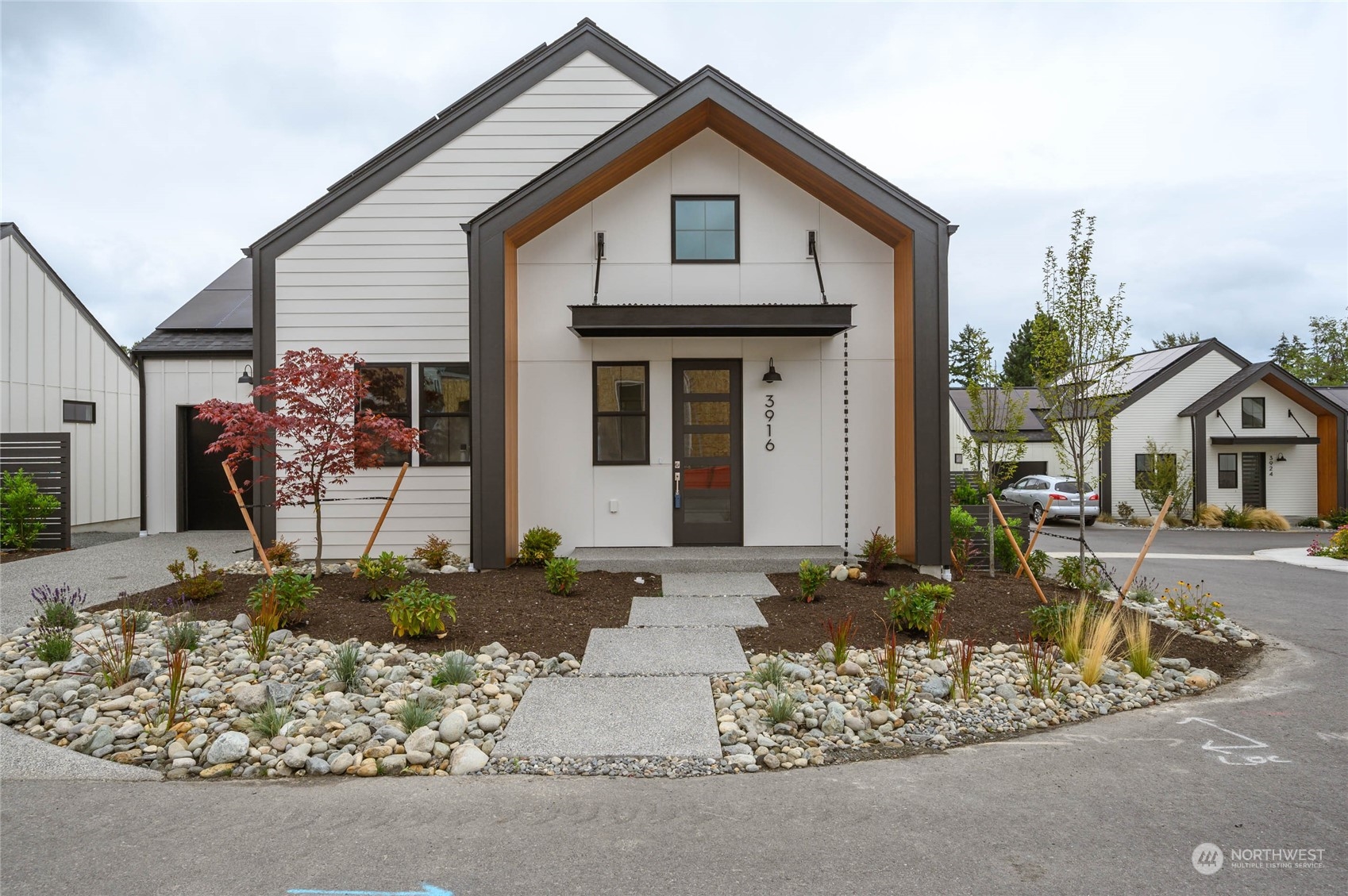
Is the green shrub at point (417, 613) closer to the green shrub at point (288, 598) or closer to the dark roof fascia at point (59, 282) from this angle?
the green shrub at point (288, 598)

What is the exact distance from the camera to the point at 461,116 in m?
9.78

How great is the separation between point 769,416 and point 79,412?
13227 millimetres

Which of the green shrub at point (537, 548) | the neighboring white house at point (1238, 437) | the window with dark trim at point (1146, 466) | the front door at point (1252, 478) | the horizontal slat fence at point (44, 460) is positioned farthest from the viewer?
the front door at point (1252, 478)

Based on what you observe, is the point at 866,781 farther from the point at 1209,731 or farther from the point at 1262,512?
the point at 1262,512

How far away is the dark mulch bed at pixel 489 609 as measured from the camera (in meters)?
5.82

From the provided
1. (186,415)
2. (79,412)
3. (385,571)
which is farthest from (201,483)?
(385,571)

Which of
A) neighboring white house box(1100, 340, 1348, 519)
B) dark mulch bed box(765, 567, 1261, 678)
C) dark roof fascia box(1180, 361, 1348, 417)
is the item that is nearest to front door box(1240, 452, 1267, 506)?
neighboring white house box(1100, 340, 1348, 519)

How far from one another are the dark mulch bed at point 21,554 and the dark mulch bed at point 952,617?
34.5 ft

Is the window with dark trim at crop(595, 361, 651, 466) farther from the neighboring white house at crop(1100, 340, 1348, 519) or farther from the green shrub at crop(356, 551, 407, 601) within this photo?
the neighboring white house at crop(1100, 340, 1348, 519)

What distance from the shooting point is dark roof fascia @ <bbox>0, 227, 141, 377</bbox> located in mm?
12250

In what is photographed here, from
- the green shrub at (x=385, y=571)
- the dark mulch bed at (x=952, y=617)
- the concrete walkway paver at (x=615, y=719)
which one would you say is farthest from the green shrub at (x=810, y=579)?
the green shrub at (x=385, y=571)

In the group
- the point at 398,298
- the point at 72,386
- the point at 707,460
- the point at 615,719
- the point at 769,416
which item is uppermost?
the point at 398,298

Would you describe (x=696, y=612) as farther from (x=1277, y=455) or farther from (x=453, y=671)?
(x=1277, y=455)

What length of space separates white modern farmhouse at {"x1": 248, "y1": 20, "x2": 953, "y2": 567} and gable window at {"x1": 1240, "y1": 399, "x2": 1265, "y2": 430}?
1987 centimetres
